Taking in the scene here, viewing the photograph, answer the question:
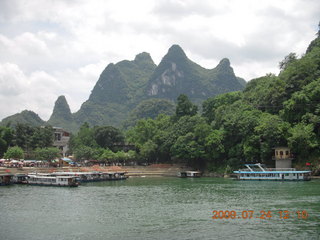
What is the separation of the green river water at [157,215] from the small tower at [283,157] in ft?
59.4

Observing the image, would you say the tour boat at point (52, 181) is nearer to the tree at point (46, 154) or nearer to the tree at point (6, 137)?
the tree at point (46, 154)

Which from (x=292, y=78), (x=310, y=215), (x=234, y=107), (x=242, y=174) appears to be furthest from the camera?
(x=234, y=107)

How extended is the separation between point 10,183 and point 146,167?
30.7 m

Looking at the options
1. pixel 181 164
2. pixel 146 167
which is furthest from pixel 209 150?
pixel 146 167

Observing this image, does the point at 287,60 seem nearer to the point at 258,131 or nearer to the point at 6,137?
the point at 258,131

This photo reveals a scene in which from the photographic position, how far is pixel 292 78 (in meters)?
67.2

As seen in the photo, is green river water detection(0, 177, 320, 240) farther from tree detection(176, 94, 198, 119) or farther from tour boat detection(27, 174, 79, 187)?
tree detection(176, 94, 198, 119)

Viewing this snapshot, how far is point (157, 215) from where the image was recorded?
1133 inches

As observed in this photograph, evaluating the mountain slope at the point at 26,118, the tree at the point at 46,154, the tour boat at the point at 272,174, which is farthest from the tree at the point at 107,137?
the mountain slope at the point at 26,118

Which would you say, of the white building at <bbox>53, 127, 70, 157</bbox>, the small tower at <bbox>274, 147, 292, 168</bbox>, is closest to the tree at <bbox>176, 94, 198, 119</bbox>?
the small tower at <bbox>274, 147, 292, 168</bbox>

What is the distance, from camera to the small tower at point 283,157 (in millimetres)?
60644

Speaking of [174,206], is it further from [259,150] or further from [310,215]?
[259,150]

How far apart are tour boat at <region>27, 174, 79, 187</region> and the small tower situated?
33554 mm

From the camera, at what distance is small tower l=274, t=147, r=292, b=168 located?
60.6 meters
